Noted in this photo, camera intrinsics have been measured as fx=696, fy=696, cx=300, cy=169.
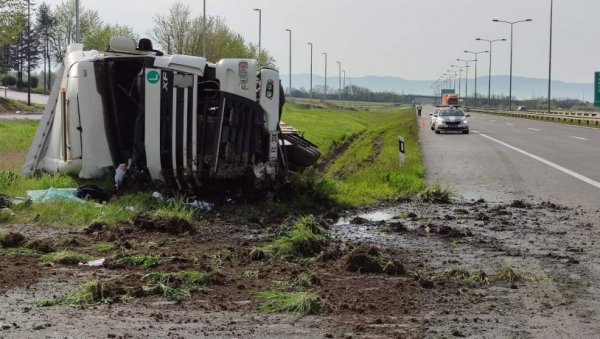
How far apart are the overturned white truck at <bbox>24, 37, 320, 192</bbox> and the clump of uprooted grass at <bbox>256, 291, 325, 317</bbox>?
4.27m

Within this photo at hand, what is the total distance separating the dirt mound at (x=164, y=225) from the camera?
→ 792 cm

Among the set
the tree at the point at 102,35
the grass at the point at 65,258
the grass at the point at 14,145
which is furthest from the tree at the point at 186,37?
the grass at the point at 65,258

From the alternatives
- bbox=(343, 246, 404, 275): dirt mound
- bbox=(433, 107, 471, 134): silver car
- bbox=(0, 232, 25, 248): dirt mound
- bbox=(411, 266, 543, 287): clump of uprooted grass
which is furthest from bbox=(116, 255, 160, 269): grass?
bbox=(433, 107, 471, 134): silver car

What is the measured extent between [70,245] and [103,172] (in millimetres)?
3539

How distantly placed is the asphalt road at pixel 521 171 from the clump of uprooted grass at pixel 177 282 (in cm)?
681

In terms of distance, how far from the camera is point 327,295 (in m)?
5.41

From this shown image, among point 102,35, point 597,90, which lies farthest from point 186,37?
point 597,90

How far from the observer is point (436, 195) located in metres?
11.3

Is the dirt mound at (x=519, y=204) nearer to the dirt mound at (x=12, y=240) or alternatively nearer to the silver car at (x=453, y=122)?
the dirt mound at (x=12, y=240)


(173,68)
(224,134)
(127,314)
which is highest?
(173,68)

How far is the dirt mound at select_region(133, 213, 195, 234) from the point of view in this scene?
792 centimetres

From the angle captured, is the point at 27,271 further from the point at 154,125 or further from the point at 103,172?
the point at 103,172

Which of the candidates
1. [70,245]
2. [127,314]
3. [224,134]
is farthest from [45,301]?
[224,134]

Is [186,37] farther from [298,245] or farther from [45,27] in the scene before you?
[298,245]
